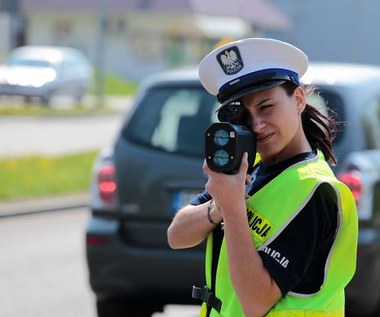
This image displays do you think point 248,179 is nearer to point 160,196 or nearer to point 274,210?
point 274,210

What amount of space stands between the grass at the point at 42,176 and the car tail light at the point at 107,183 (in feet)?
24.9

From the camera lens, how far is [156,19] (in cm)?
6194

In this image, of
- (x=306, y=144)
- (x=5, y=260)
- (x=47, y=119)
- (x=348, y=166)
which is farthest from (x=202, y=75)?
(x=47, y=119)

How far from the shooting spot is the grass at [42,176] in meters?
14.8

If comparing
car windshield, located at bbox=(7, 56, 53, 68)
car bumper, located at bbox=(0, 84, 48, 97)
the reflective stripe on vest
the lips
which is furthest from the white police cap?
car windshield, located at bbox=(7, 56, 53, 68)

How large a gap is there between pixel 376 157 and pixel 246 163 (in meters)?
4.08

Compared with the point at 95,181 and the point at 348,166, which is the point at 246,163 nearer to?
the point at 348,166

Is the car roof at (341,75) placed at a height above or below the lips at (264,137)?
below

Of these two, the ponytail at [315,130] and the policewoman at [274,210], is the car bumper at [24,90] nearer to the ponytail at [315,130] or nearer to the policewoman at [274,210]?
the ponytail at [315,130]

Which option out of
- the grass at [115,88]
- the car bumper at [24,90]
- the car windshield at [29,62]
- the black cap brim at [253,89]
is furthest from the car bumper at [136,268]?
the grass at [115,88]

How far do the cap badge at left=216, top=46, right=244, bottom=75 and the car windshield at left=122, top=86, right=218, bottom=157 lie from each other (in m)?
3.86

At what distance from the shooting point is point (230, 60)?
9.12 ft

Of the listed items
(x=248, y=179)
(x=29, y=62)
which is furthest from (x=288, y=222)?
(x=29, y=62)

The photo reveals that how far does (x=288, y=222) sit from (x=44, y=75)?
3548 centimetres
